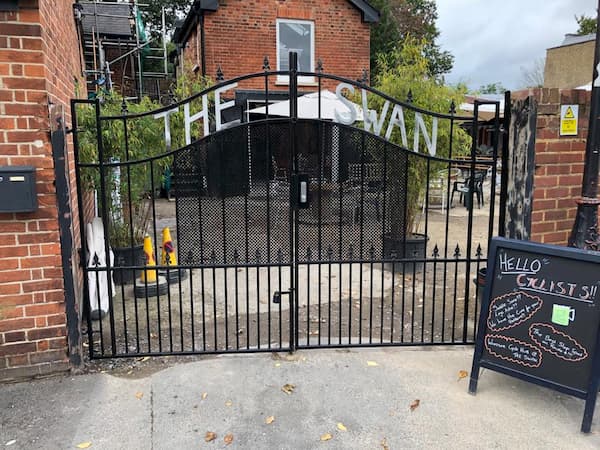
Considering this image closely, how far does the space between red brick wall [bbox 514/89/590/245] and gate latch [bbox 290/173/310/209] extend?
63.8 inches

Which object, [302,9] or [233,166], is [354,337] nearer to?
[233,166]

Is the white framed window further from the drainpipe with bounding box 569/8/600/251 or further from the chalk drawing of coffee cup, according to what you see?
the chalk drawing of coffee cup

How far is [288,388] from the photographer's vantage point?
317cm

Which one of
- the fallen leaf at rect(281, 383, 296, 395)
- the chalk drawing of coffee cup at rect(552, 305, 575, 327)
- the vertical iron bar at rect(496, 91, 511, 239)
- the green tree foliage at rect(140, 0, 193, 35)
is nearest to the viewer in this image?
the chalk drawing of coffee cup at rect(552, 305, 575, 327)

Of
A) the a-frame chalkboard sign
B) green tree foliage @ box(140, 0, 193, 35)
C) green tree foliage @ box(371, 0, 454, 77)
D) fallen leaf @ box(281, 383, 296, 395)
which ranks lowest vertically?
fallen leaf @ box(281, 383, 296, 395)

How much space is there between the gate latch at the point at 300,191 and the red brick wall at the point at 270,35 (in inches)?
359

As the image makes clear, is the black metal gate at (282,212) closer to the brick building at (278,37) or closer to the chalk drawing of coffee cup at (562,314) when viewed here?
the chalk drawing of coffee cup at (562,314)

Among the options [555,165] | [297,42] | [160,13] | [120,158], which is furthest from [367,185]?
[160,13]

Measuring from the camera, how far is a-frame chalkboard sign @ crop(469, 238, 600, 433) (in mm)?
2703

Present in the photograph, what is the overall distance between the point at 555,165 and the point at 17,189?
11.7 feet

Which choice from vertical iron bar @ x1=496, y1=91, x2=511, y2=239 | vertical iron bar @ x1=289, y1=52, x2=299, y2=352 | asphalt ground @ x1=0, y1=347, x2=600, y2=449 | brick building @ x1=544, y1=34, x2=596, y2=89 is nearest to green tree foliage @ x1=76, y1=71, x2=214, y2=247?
vertical iron bar @ x1=289, y1=52, x2=299, y2=352

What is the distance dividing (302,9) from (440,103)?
24.5 ft

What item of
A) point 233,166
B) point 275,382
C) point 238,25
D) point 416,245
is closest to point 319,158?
point 233,166

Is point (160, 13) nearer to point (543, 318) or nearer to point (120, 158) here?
point (120, 158)
